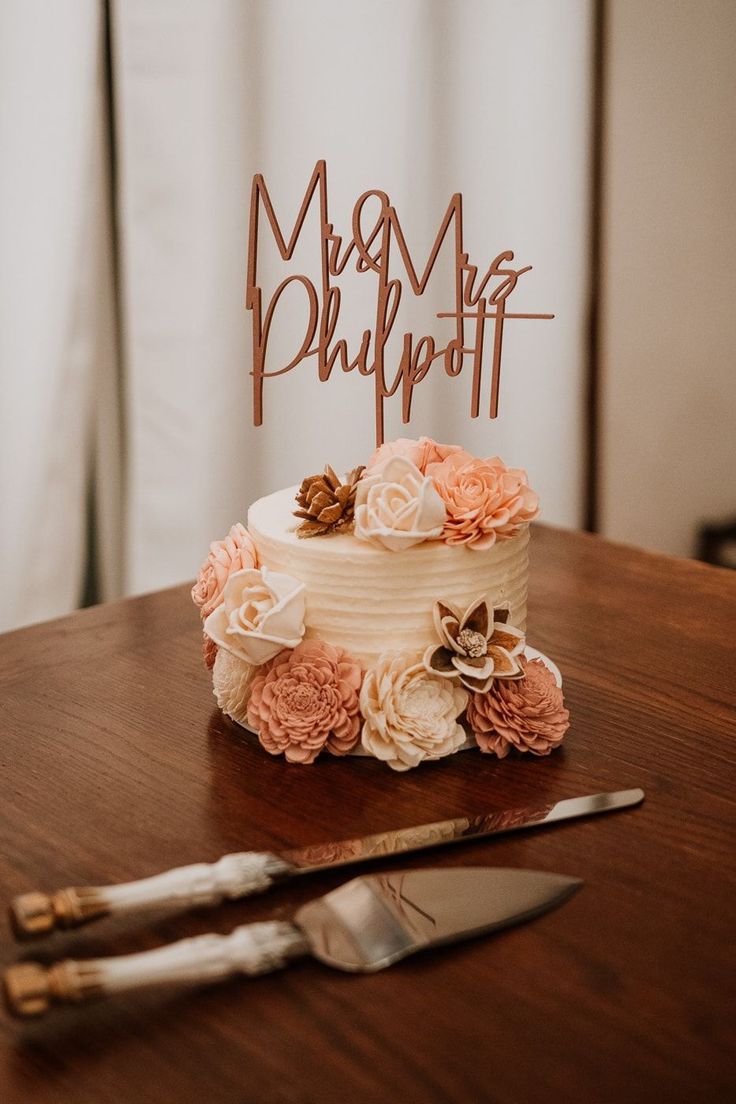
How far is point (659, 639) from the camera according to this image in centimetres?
117

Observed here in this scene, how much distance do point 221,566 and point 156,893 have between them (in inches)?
13.4

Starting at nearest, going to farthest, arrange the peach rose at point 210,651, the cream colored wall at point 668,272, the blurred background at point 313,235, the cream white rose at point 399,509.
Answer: the cream white rose at point 399,509 → the peach rose at point 210,651 → the blurred background at point 313,235 → the cream colored wall at point 668,272

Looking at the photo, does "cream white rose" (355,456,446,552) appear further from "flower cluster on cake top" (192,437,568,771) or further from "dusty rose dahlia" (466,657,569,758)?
"dusty rose dahlia" (466,657,569,758)

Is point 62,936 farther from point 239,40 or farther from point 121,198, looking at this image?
point 239,40

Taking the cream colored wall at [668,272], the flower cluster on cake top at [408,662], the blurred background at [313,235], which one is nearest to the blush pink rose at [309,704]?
the flower cluster on cake top at [408,662]

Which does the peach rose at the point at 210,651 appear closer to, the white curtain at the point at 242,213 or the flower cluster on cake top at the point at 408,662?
the flower cluster on cake top at the point at 408,662

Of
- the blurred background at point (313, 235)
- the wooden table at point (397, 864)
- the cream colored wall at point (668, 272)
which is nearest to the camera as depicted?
the wooden table at point (397, 864)

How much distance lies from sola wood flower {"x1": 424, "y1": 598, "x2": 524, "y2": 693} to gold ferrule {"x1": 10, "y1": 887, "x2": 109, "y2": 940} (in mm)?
341

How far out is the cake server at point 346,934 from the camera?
60 centimetres

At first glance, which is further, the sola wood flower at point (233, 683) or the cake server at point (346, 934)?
the sola wood flower at point (233, 683)

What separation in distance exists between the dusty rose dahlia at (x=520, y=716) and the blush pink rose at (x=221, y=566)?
0.22 metres

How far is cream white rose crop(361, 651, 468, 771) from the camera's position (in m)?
0.90

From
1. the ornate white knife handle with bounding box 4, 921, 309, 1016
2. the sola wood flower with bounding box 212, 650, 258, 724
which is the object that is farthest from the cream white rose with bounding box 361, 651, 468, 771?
the ornate white knife handle with bounding box 4, 921, 309, 1016

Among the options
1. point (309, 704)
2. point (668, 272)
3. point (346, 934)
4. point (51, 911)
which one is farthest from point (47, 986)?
point (668, 272)
